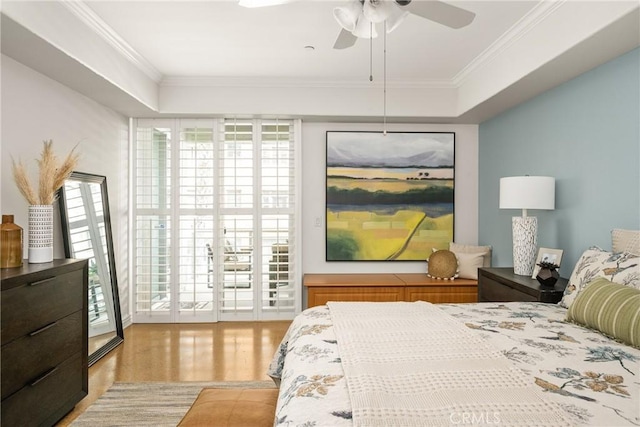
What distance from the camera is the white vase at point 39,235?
232 cm

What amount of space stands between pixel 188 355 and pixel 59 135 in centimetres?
206

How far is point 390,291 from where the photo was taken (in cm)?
401

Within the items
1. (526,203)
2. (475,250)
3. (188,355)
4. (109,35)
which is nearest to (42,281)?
(188,355)

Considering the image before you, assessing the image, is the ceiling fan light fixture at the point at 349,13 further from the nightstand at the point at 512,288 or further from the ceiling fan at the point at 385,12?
the nightstand at the point at 512,288

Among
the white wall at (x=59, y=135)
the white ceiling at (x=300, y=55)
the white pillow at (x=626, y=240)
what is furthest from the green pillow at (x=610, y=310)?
the white wall at (x=59, y=135)

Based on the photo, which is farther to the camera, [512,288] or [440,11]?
[512,288]

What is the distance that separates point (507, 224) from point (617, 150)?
1.54m

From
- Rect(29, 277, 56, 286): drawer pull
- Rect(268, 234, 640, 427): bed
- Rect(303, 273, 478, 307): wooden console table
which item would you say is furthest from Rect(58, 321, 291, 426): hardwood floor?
Rect(268, 234, 640, 427): bed

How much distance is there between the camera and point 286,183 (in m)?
4.41

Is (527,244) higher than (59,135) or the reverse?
the reverse

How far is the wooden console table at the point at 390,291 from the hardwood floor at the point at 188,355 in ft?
1.90

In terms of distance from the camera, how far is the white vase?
2.32 metres

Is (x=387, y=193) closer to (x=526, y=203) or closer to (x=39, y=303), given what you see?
(x=526, y=203)

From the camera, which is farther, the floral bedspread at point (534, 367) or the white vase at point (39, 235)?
the white vase at point (39, 235)
